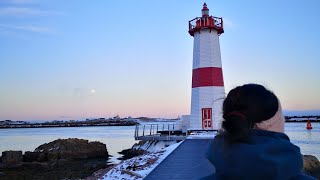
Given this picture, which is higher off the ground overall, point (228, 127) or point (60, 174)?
point (228, 127)

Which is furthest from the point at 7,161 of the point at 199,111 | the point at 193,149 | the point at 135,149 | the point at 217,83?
the point at 193,149

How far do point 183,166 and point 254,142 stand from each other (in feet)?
24.0

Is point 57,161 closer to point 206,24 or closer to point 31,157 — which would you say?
point 31,157

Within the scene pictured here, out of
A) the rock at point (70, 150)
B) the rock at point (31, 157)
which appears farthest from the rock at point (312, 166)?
the rock at point (31, 157)

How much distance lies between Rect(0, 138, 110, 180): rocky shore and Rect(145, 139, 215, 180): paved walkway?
25.4 feet

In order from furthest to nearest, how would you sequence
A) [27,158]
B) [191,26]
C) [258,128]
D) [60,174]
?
[27,158], [191,26], [60,174], [258,128]

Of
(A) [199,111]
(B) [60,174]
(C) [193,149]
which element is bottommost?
(B) [60,174]

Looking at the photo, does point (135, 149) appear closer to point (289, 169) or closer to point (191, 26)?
point (191, 26)

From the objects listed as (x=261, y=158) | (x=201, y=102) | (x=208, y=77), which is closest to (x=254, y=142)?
(x=261, y=158)

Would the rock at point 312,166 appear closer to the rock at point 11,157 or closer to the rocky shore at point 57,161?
the rocky shore at point 57,161

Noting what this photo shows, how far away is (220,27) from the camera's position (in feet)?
68.8

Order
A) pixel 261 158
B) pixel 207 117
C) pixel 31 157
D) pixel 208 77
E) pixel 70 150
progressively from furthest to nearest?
1. pixel 70 150
2. pixel 31 157
3. pixel 207 117
4. pixel 208 77
5. pixel 261 158

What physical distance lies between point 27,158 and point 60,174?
644 cm

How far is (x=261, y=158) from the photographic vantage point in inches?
65.7
